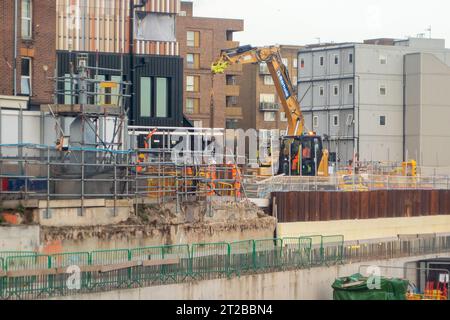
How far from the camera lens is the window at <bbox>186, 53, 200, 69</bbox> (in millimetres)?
103312

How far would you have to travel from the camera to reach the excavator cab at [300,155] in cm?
6888

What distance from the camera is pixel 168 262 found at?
39.4m

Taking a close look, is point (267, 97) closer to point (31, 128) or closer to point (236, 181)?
point (236, 181)

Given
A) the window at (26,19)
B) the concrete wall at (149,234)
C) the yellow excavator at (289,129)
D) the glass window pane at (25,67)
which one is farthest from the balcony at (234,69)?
the concrete wall at (149,234)

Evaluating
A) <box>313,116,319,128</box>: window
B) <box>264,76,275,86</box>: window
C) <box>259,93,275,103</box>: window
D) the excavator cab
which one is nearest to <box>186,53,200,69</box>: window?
<box>313,116,319,128</box>: window

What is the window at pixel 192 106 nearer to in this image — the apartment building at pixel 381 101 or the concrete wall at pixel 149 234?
the apartment building at pixel 381 101

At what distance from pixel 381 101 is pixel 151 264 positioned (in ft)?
173

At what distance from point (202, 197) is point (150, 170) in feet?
6.92

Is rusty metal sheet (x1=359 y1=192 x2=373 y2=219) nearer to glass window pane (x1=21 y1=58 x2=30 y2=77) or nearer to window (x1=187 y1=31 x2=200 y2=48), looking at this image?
glass window pane (x1=21 y1=58 x2=30 y2=77)

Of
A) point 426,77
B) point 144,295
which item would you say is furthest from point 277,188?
point 426,77

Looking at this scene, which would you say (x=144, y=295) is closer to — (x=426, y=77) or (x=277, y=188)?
(x=277, y=188)

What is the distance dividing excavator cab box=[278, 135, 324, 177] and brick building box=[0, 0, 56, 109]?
19.7 m

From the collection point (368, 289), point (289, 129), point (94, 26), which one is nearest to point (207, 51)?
point (289, 129)

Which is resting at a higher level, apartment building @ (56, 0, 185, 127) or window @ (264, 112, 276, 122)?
apartment building @ (56, 0, 185, 127)
